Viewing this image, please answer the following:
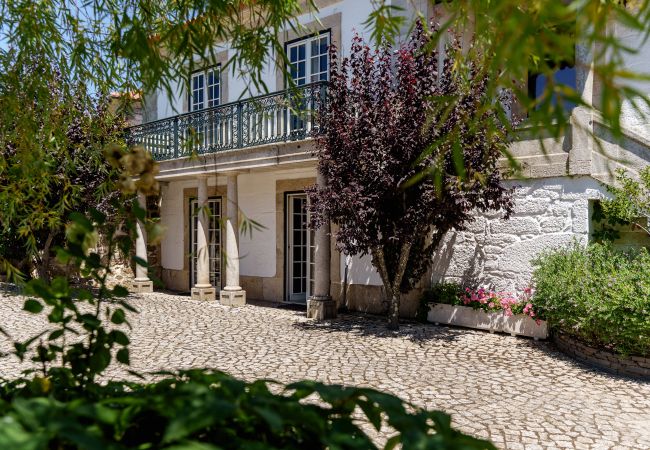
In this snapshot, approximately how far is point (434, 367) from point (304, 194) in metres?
6.02

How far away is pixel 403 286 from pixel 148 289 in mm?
7126

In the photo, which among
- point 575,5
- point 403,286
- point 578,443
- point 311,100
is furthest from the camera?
point 311,100

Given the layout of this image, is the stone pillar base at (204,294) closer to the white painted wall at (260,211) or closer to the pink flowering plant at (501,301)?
the white painted wall at (260,211)

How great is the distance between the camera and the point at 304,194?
11.5 metres

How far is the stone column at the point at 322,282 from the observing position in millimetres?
9391

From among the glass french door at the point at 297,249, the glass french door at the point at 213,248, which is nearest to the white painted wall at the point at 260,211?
the glass french door at the point at 297,249

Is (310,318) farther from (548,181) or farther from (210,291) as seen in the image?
(548,181)

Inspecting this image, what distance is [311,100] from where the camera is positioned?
9.42m

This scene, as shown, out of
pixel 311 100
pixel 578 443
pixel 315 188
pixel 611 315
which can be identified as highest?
pixel 311 100

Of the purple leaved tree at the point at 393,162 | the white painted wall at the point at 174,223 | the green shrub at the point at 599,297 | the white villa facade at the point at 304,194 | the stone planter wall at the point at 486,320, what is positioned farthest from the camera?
the white painted wall at the point at 174,223

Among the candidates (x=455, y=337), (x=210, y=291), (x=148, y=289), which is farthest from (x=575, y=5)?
(x=148, y=289)

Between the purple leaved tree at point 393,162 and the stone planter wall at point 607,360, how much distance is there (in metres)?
1.97

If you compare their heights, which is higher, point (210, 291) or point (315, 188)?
point (315, 188)

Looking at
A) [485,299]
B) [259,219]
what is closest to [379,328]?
[485,299]
